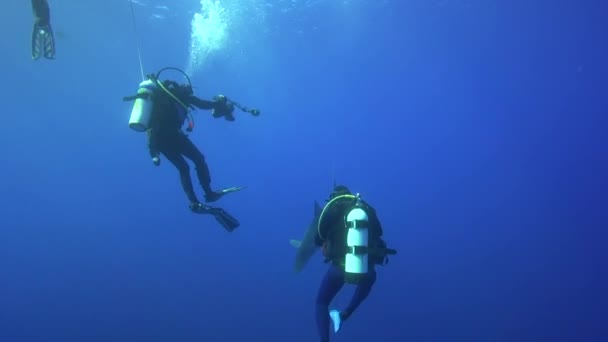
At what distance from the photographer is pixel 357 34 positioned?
31.3 metres

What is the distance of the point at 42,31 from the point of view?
834 cm

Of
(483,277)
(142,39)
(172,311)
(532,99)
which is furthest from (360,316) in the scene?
(532,99)

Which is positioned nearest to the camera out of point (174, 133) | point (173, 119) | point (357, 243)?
point (357, 243)

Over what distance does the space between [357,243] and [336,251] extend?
2.17 ft

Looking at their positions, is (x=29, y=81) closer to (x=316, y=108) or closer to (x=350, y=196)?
(x=316, y=108)

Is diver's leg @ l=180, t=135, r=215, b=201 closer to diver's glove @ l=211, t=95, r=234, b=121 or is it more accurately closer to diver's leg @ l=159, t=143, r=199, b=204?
diver's leg @ l=159, t=143, r=199, b=204

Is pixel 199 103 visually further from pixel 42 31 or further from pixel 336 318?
pixel 336 318

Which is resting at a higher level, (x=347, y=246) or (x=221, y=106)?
(x=221, y=106)

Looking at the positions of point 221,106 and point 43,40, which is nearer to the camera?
point 221,106

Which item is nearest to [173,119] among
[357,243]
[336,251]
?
[336,251]

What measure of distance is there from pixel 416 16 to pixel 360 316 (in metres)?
20.0

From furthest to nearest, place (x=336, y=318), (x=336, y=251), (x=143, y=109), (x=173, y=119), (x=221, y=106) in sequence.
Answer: (x=221, y=106) < (x=173, y=119) < (x=336, y=318) < (x=143, y=109) < (x=336, y=251)

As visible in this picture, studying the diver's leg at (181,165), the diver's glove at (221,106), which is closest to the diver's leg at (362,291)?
the diver's leg at (181,165)

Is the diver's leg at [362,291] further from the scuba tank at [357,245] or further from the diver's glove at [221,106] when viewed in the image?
the diver's glove at [221,106]
